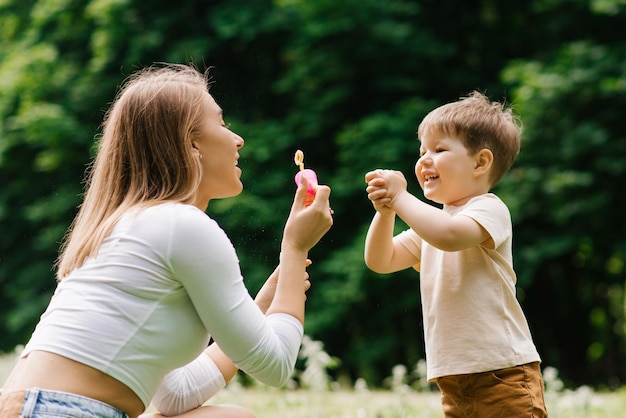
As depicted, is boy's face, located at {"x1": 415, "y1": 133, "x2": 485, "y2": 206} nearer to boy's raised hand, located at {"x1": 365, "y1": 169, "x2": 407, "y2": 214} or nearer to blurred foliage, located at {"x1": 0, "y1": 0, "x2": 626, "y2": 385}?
boy's raised hand, located at {"x1": 365, "y1": 169, "x2": 407, "y2": 214}

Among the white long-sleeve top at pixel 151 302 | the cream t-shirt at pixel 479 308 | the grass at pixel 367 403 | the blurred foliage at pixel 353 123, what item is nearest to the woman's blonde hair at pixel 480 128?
the cream t-shirt at pixel 479 308

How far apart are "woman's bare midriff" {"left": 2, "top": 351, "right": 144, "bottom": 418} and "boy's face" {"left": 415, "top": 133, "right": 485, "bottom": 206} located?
1.05 meters

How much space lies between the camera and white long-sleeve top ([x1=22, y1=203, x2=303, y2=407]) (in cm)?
183

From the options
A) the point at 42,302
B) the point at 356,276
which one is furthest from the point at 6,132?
the point at 356,276

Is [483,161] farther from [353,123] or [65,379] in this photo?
[353,123]

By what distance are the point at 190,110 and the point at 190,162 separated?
141 millimetres

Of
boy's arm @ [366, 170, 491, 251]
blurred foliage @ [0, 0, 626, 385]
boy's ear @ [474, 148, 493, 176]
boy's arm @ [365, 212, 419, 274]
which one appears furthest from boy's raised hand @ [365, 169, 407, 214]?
Result: blurred foliage @ [0, 0, 626, 385]

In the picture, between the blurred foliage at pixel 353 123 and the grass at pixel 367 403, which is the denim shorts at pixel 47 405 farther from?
the blurred foliage at pixel 353 123

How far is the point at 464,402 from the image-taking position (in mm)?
2281

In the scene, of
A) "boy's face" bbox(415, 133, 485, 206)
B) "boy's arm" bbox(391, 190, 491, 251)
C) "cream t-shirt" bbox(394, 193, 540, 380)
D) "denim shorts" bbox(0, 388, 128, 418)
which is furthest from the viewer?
"boy's face" bbox(415, 133, 485, 206)

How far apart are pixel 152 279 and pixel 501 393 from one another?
3.31 feet

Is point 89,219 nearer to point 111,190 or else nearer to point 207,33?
point 111,190

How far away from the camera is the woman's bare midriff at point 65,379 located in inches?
70.6

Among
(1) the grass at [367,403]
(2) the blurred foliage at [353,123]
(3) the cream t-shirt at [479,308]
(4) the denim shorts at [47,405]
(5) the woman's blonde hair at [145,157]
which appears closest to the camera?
(4) the denim shorts at [47,405]
